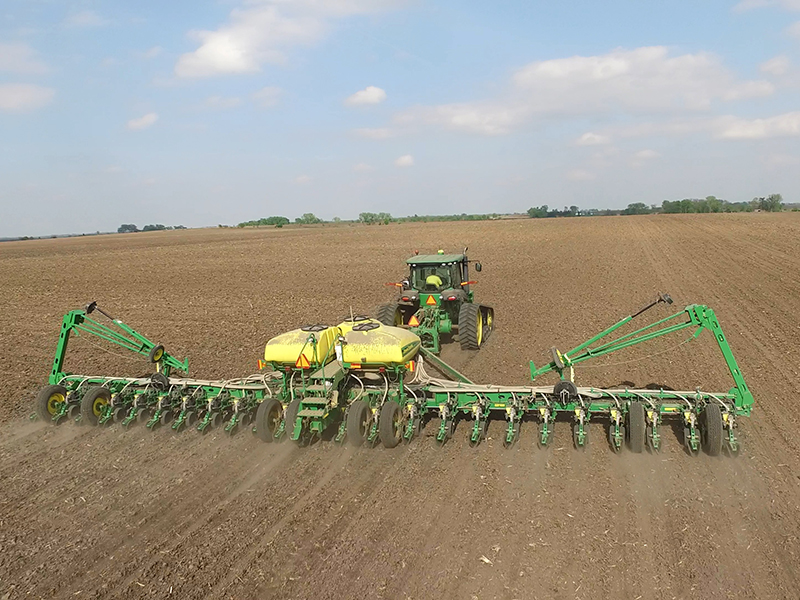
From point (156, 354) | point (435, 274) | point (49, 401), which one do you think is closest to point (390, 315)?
point (435, 274)

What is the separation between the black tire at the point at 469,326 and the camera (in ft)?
38.4

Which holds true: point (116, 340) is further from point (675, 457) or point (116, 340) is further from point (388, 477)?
point (675, 457)

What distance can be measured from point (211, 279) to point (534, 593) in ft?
76.9

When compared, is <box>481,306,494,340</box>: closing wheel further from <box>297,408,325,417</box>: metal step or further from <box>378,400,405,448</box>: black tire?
<box>297,408,325,417</box>: metal step

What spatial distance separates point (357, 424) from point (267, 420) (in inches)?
48.8

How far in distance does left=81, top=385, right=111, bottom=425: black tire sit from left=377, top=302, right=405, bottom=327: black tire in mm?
5626

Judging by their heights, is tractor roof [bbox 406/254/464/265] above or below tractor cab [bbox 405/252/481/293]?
above

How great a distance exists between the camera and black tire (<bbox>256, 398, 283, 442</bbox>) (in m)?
7.31

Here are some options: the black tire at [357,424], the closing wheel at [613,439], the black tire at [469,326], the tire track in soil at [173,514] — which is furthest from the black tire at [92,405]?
the closing wheel at [613,439]

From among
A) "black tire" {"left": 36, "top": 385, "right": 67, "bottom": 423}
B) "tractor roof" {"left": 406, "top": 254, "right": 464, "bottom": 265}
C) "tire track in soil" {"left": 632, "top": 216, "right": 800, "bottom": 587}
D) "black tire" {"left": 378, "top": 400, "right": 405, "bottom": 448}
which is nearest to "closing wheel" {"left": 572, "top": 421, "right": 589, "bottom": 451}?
"tire track in soil" {"left": 632, "top": 216, "right": 800, "bottom": 587}

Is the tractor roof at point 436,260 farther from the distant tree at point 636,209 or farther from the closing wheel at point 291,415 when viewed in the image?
the distant tree at point 636,209

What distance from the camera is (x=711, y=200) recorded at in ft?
339

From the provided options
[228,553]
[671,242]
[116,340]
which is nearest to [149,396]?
[116,340]

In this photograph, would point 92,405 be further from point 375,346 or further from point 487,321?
point 487,321
